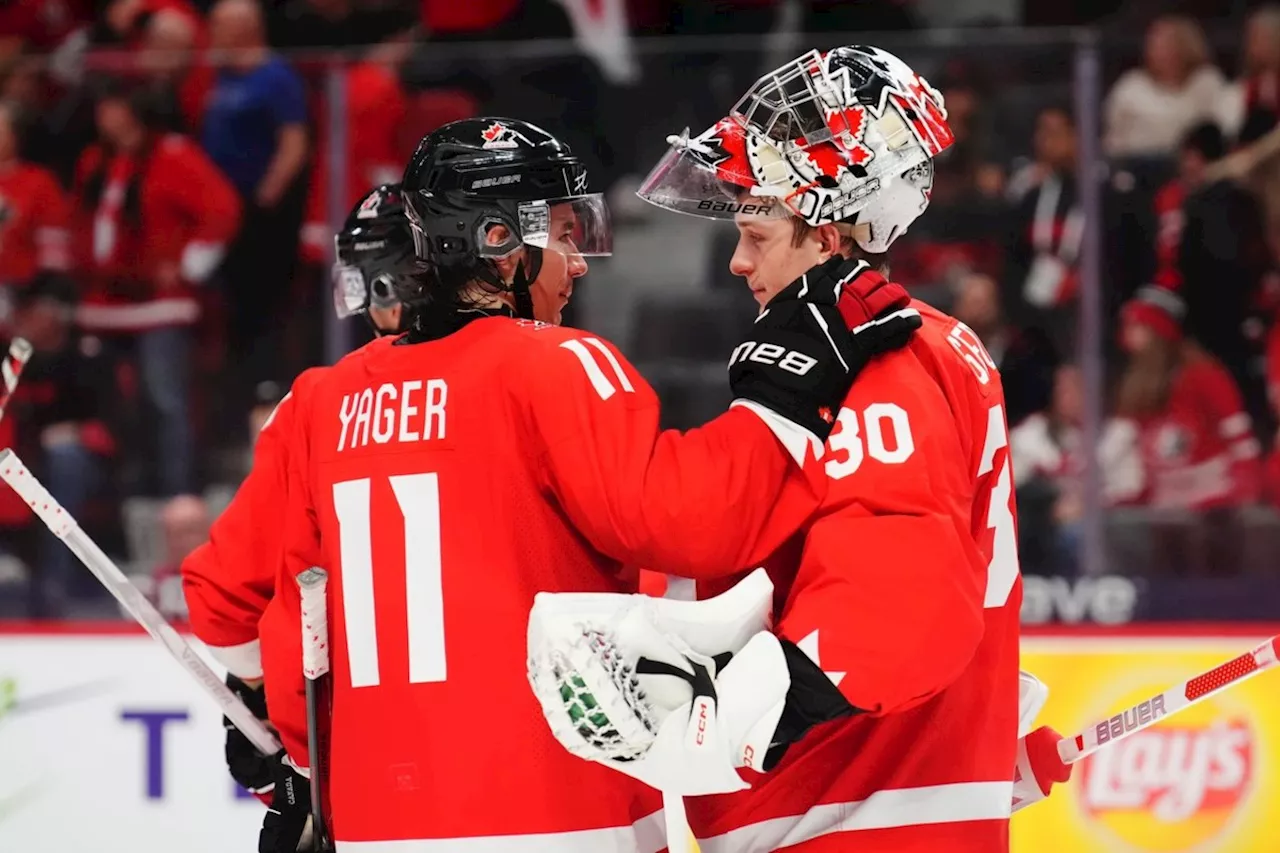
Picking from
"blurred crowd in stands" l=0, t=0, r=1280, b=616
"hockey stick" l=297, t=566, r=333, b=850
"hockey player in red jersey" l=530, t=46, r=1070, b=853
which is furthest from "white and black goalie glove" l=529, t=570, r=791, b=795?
"blurred crowd in stands" l=0, t=0, r=1280, b=616

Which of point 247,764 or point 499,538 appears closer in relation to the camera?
point 499,538

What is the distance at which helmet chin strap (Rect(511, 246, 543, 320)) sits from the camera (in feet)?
8.05

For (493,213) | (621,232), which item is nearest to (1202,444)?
(621,232)

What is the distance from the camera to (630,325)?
5738 mm

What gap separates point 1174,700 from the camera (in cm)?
260

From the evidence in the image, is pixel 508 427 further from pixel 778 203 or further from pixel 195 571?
pixel 195 571

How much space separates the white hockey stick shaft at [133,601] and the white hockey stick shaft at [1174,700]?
1271 millimetres

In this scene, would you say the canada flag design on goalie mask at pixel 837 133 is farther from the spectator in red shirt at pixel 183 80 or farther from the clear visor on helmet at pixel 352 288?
the spectator in red shirt at pixel 183 80

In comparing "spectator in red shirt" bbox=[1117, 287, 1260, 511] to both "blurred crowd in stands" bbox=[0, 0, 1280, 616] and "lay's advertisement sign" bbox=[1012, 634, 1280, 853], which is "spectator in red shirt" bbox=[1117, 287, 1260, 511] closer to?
"blurred crowd in stands" bbox=[0, 0, 1280, 616]

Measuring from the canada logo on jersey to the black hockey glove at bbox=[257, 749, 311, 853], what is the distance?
1831mm

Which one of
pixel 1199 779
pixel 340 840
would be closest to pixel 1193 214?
pixel 1199 779

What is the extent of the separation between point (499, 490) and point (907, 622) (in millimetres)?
543

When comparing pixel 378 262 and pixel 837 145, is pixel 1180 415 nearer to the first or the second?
pixel 378 262

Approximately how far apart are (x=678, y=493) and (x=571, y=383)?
0.20 m
